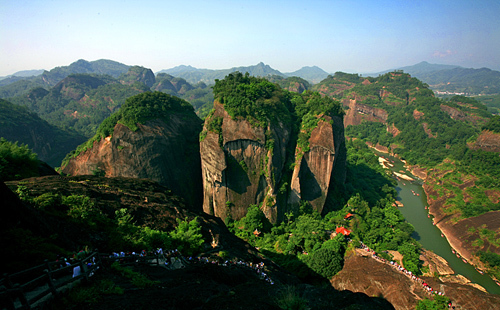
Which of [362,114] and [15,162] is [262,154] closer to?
[15,162]

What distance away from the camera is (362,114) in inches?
3406

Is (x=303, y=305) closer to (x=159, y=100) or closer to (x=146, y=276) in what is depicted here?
(x=146, y=276)

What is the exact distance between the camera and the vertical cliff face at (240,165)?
84.3 ft

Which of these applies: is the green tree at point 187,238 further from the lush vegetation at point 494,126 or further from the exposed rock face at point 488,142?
the lush vegetation at point 494,126

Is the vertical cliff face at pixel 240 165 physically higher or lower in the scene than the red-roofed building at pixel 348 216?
higher

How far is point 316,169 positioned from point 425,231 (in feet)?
66.5

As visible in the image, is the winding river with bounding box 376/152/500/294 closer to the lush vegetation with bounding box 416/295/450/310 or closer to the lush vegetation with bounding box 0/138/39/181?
the lush vegetation with bounding box 416/295/450/310

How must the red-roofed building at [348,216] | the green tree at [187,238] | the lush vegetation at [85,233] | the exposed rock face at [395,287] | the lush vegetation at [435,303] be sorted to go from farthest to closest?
1. the red-roofed building at [348,216]
2. the exposed rock face at [395,287]
3. the lush vegetation at [435,303]
4. the green tree at [187,238]
5. the lush vegetation at [85,233]

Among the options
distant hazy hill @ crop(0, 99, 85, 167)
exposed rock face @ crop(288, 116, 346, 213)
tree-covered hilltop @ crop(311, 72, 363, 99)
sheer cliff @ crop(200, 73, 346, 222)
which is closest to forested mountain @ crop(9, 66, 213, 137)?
distant hazy hill @ crop(0, 99, 85, 167)

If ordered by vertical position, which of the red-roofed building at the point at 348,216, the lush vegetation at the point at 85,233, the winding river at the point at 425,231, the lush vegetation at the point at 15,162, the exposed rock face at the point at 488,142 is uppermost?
the lush vegetation at the point at 15,162

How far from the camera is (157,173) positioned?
26.5 m

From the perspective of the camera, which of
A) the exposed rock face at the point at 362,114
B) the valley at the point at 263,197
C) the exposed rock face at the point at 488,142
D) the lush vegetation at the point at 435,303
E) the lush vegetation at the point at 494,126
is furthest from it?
the exposed rock face at the point at 362,114

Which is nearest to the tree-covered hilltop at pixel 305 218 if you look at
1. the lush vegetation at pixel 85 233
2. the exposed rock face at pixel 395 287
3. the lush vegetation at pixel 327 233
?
the lush vegetation at pixel 327 233

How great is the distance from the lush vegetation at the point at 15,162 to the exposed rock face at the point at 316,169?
74.5ft
